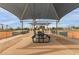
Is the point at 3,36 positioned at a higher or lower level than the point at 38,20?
lower

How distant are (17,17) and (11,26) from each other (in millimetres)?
3622

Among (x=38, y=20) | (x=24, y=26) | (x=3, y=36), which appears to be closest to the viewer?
(x=3, y=36)

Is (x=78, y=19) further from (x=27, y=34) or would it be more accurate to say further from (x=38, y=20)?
(x=27, y=34)

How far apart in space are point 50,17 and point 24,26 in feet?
9.26

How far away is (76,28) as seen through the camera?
18.2 metres

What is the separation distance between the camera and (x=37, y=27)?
1739 centimetres
